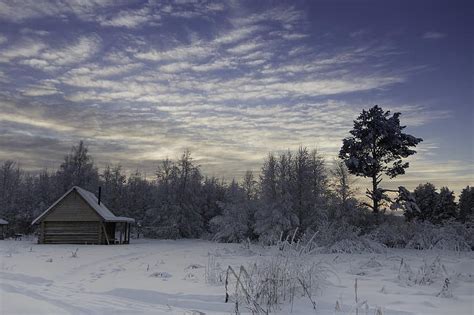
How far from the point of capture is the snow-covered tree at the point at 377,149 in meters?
28.3

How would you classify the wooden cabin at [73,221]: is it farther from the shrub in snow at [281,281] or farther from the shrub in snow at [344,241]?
the shrub in snow at [281,281]

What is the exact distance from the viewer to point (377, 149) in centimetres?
2917

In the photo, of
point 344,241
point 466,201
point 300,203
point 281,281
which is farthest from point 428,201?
point 281,281

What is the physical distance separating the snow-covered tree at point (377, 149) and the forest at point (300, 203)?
73 millimetres

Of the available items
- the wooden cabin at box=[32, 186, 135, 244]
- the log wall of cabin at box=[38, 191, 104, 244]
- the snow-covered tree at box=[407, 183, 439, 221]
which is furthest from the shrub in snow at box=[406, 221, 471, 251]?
the snow-covered tree at box=[407, 183, 439, 221]

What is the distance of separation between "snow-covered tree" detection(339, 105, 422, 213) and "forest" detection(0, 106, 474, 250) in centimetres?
7

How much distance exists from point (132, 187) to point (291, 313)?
57.7 meters

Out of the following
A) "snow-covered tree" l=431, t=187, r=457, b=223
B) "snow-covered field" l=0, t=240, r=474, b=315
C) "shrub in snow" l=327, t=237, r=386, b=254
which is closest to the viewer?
"snow-covered field" l=0, t=240, r=474, b=315

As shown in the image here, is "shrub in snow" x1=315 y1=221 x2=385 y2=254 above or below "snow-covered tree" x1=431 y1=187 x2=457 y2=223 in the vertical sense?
below

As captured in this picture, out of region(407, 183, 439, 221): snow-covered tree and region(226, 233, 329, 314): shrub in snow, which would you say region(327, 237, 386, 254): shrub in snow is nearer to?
region(226, 233, 329, 314): shrub in snow

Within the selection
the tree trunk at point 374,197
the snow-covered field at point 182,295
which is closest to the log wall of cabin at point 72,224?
the tree trunk at point 374,197

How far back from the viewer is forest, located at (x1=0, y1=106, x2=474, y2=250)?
26.4 m

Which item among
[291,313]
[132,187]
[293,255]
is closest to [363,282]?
[293,255]

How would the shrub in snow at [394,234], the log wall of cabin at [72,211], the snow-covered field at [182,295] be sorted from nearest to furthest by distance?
the snow-covered field at [182,295]
the shrub in snow at [394,234]
the log wall of cabin at [72,211]
